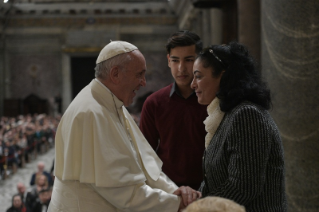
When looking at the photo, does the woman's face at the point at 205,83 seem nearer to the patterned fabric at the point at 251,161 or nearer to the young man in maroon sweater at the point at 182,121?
the patterned fabric at the point at 251,161

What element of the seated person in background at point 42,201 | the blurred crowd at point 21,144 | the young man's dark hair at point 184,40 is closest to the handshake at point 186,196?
the young man's dark hair at point 184,40

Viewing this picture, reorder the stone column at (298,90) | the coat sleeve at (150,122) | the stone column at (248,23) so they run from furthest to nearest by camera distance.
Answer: the stone column at (248,23) → the stone column at (298,90) → the coat sleeve at (150,122)

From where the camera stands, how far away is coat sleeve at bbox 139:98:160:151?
3371 millimetres

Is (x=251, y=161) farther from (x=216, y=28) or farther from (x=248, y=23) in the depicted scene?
(x=216, y=28)

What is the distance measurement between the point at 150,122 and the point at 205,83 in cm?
113

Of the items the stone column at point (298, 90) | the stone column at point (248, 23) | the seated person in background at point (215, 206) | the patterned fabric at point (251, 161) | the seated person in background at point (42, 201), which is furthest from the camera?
the seated person in background at point (42, 201)

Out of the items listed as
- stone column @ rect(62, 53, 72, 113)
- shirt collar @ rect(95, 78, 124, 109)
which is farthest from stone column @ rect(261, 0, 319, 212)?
stone column @ rect(62, 53, 72, 113)

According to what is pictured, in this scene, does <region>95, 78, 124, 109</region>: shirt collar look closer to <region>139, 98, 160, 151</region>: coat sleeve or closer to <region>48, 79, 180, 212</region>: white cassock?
<region>48, 79, 180, 212</region>: white cassock

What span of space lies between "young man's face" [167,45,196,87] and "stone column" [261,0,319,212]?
1.01 metres

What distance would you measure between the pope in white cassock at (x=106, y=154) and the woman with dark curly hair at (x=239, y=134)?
403 millimetres

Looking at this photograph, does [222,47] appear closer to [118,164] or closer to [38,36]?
[118,164]

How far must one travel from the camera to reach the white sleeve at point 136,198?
94.0 inches

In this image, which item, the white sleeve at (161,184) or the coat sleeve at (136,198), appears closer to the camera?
the coat sleeve at (136,198)

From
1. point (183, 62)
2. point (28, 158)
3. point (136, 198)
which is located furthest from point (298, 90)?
point (28, 158)
